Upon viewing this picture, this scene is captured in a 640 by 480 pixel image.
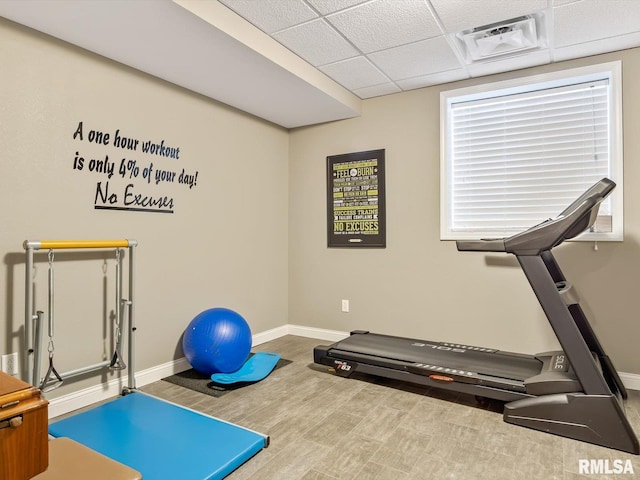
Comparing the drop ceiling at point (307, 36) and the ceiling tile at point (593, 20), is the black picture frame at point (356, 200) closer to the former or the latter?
the drop ceiling at point (307, 36)

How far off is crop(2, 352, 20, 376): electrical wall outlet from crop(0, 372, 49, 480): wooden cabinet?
1.42 m

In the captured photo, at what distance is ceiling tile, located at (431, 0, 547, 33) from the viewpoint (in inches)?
92.2

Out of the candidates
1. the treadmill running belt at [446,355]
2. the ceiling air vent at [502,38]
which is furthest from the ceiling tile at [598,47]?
the treadmill running belt at [446,355]

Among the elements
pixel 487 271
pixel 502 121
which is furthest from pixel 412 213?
pixel 502 121

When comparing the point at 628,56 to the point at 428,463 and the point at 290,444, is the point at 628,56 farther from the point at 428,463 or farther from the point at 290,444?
the point at 290,444

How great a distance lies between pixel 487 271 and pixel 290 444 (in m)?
2.17

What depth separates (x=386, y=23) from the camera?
2574 mm

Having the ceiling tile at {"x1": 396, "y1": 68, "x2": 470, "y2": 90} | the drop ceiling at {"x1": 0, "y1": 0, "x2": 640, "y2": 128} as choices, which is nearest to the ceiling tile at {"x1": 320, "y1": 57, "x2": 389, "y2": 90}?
the drop ceiling at {"x1": 0, "y1": 0, "x2": 640, "y2": 128}

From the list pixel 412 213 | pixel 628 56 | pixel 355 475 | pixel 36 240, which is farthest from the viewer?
pixel 412 213

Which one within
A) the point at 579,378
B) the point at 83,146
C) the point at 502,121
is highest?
the point at 502,121

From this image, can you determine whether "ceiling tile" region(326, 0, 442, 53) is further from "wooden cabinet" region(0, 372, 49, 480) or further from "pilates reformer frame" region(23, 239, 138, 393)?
"wooden cabinet" region(0, 372, 49, 480)

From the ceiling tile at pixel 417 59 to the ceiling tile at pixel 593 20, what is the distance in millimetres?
706

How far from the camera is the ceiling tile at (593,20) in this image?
92.0 inches

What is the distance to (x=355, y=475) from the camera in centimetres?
179
